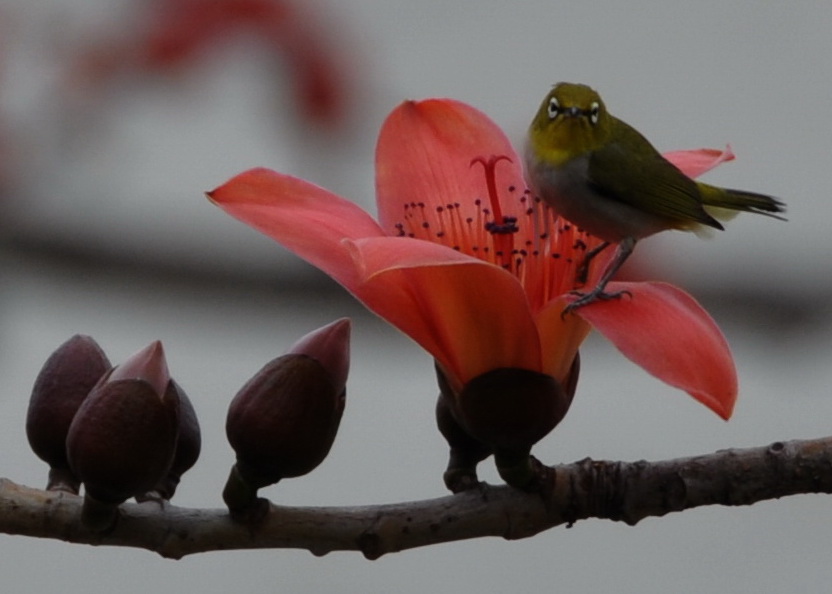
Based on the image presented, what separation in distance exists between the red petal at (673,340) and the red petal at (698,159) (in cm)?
24

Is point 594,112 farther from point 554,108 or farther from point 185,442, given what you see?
point 185,442

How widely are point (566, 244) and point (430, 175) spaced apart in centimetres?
13

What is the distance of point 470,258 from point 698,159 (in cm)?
45

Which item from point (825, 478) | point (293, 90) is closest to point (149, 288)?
point (825, 478)

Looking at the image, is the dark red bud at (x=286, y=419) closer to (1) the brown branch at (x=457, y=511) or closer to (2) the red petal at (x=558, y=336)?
(1) the brown branch at (x=457, y=511)

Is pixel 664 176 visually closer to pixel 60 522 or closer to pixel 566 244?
pixel 566 244

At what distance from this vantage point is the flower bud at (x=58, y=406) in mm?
1093

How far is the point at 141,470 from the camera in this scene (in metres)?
0.98

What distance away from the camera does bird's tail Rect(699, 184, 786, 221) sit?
4.48 ft

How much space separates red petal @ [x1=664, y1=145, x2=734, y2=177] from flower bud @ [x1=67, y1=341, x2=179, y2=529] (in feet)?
1.69

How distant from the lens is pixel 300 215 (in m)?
1.07

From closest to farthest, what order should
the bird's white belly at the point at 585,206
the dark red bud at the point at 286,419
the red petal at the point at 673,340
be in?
1. the red petal at the point at 673,340
2. the dark red bud at the point at 286,419
3. the bird's white belly at the point at 585,206

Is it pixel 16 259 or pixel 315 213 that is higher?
pixel 16 259

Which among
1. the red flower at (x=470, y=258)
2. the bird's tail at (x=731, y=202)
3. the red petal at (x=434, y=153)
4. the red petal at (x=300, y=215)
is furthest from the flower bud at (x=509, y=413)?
the bird's tail at (x=731, y=202)
